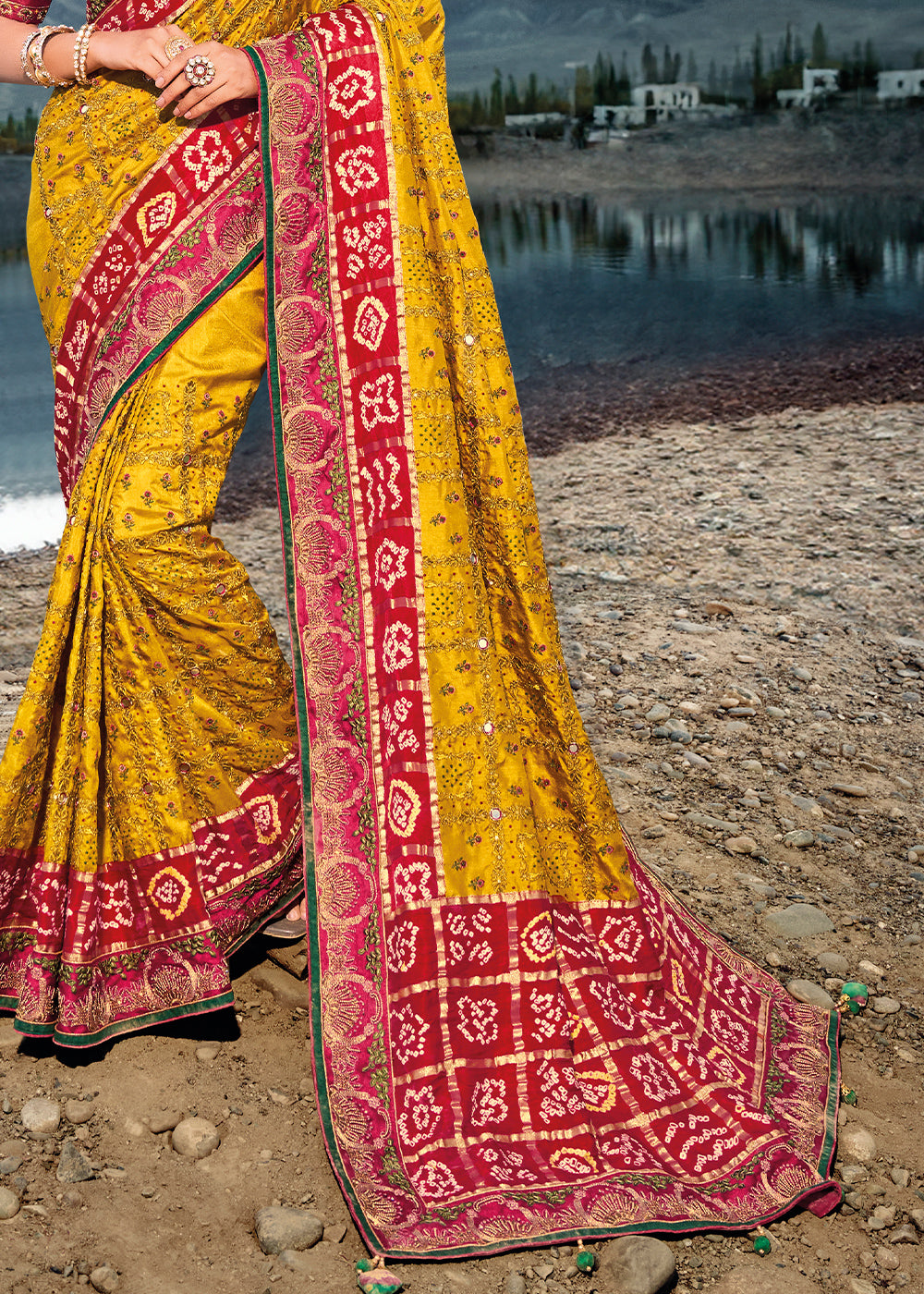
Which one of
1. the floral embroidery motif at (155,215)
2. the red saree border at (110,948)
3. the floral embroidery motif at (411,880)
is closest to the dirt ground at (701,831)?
the red saree border at (110,948)

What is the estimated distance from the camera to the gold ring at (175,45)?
211cm

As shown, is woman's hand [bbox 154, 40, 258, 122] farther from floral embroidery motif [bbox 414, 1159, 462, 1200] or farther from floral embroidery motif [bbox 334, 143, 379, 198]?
floral embroidery motif [bbox 414, 1159, 462, 1200]

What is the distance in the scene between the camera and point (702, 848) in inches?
122

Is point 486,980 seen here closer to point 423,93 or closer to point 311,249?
point 311,249

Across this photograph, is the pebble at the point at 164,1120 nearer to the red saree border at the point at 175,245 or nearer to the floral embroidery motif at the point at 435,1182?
the floral embroidery motif at the point at 435,1182

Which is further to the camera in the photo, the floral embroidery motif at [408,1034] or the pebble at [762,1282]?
the floral embroidery motif at [408,1034]

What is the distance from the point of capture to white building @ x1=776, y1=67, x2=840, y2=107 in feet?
79.0

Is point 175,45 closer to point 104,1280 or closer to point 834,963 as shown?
point 104,1280

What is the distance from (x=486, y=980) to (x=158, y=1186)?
62 cm

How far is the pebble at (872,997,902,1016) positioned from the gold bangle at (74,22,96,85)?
93.1 inches

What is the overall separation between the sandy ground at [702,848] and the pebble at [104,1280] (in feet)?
0.06

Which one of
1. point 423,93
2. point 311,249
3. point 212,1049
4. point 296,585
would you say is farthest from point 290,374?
point 212,1049

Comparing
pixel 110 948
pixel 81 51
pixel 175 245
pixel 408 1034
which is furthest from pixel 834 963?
pixel 81 51

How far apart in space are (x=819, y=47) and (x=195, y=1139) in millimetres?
26863
